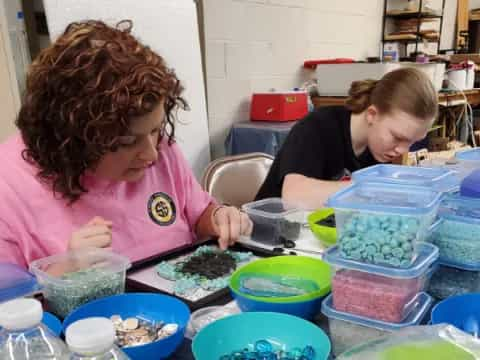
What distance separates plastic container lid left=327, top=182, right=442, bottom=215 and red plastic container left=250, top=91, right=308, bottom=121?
1.92 meters

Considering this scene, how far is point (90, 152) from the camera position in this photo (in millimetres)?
942

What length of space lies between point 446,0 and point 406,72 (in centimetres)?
371

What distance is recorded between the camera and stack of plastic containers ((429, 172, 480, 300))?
2.37 feet

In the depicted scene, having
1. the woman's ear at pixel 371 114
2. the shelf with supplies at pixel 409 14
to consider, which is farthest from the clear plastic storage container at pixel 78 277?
the shelf with supplies at pixel 409 14

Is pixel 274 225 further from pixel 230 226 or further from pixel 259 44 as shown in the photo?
pixel 259 44

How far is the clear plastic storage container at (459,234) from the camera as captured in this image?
72 cm

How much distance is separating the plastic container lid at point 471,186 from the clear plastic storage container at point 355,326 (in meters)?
0.20

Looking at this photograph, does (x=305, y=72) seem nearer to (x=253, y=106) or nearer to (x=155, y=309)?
(x=253, y=106)

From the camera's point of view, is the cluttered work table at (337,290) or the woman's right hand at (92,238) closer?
the cluttered work table at (337,290)

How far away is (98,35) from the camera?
93 cm

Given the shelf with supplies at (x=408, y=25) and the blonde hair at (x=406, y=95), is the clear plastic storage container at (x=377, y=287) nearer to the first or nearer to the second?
the blonde hair at (x=406, y=95)

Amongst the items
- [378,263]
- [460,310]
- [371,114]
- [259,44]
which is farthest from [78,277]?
[259,44]

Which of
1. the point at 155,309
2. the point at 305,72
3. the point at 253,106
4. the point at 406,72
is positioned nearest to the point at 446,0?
the point at 305,72

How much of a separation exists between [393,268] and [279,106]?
2088 millimetres
